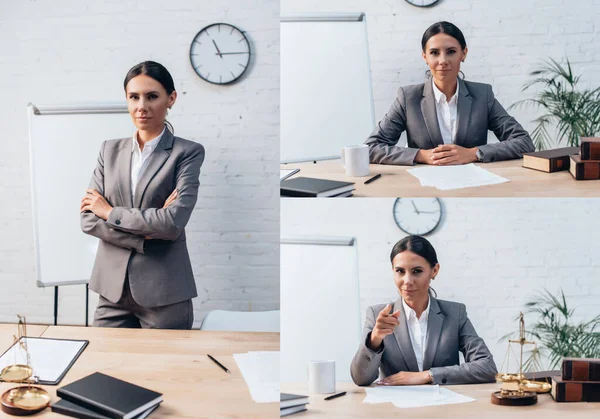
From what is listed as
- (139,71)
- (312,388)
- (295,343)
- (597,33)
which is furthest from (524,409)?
(139,71)

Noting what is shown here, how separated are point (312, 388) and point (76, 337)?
0.82 meters

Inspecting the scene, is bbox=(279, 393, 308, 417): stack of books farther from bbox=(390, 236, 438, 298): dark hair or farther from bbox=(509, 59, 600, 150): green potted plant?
bbox=(509, 59, 600, 150): green potted plant

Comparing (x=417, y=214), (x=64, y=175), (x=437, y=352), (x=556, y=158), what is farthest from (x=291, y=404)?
(x=64, y=175)

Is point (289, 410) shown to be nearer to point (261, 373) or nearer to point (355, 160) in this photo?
point (261, 373)

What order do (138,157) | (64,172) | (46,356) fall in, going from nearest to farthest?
1. (46,356)
2. (138,157)
3. (64,172)

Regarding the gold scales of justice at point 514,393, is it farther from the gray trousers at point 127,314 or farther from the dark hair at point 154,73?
the dark hair at point 154,73

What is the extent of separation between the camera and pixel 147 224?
3.12m

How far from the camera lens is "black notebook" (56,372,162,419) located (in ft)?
4.96

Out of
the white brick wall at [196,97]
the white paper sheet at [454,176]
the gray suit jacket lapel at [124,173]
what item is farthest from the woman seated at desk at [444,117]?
the white brick wall at [196,97]

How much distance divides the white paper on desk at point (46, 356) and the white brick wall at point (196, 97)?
8.06 ft

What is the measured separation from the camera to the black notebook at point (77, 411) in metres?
1.53

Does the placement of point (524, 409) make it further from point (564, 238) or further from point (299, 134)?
point (299, 134)

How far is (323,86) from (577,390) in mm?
1521

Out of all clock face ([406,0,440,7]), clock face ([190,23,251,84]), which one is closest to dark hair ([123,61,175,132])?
clock face ([190,23,251,84])
